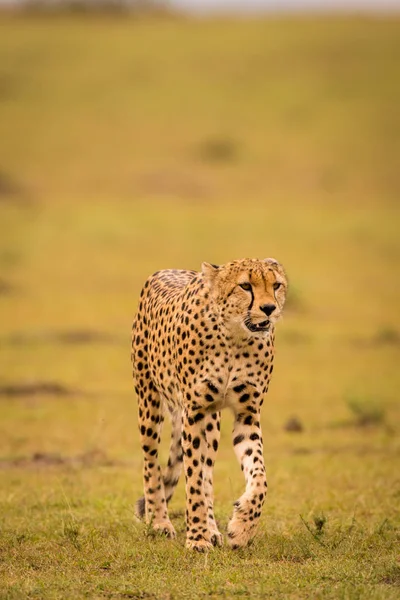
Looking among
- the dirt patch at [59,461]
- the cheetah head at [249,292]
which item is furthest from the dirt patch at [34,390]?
the cheetah head at [249,292]

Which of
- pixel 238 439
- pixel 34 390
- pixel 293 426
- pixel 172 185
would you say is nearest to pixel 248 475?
pixel 238 439

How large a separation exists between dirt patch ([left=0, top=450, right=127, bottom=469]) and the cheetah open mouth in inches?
147

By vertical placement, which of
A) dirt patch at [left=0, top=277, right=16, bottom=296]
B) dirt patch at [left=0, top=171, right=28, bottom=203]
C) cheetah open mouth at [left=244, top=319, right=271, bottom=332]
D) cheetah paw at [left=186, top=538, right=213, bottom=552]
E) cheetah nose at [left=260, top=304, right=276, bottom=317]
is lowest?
cheetah paw at [left=186, top=538, right=213, bottom=552]

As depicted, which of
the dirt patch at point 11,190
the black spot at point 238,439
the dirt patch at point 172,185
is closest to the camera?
the black spot at point 238,439

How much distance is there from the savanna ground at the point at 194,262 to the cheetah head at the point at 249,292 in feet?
3.67

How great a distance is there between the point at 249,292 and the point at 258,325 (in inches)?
7.0

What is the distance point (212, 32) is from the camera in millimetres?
47625

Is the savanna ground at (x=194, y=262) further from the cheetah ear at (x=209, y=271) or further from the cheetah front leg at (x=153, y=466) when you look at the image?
the cheetah ear at (x=209, y=271)

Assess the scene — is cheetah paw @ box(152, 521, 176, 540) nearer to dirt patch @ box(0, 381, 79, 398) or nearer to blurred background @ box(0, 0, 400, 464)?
blurred background @ box(0, 0, 400, 464)

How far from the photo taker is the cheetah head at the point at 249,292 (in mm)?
5969

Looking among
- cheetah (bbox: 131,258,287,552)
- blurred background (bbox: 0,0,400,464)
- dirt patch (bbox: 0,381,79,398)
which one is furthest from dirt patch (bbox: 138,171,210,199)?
cheetah (bbox: 131,258,287,552)

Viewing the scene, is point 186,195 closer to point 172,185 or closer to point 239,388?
point 172,185

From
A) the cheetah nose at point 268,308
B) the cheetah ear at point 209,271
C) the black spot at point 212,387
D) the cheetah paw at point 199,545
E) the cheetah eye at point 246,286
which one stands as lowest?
the cheetah paw at point 199,545

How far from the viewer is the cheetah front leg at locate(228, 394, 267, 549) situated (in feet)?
19.7
